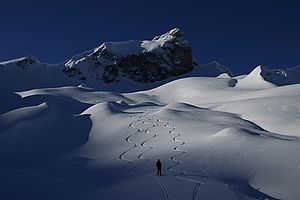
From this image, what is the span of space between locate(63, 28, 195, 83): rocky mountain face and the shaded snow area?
79.8 meters

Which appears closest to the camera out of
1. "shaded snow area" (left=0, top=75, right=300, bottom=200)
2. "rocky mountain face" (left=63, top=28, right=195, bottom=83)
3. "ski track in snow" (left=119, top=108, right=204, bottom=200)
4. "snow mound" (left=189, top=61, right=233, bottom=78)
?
"ski track in snow" (left=119, top=108, right=204, bottom=200)

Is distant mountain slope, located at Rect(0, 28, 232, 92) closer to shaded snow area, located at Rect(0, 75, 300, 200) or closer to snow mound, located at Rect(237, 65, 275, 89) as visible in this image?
snow mound, located at Rect(237, 65, 275, 89)

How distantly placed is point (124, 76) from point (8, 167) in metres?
108

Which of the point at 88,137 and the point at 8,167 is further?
the point at 88,137

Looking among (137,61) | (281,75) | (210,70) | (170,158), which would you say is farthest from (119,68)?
(170,158)

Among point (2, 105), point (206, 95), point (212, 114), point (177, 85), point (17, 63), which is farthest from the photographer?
point (17, 63)

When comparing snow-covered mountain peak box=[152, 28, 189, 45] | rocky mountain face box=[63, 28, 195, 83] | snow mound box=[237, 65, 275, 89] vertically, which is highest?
snow-covered mountain peak box=[152, 28, 189, 45]

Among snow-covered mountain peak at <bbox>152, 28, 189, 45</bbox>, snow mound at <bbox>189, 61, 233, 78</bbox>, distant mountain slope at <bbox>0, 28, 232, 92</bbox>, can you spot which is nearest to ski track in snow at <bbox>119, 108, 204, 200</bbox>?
distant mountain slope at <bbox>0, 28, 232, 92</bbox>

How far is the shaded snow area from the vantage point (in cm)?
1752

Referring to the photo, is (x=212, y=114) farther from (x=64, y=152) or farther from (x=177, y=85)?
(x=177, y=85)

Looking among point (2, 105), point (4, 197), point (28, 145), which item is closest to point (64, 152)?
point (28, 145)

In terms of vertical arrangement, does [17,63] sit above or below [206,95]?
above

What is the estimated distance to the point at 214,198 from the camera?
1591cm

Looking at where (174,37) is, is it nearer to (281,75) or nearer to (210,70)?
(210,70)
